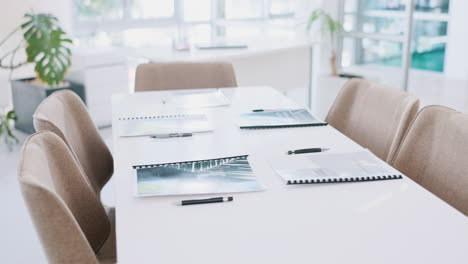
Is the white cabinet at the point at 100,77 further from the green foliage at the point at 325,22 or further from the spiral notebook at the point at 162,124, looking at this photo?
the spiral notebook at the point at 162,124

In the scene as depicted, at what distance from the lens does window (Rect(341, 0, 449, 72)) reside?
5.62 m

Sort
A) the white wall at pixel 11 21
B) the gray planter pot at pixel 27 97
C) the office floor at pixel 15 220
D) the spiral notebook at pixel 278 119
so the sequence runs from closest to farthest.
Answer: the spiral notebook at pixel 278 119
the office floor at pixel 15 220
the gray planter pot at pixel 27 97
the white wall at pixel 11 21

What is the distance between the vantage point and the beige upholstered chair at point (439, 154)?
175 cm

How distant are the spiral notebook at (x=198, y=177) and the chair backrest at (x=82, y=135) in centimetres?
49

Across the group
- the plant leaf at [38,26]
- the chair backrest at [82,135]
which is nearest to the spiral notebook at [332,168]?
the chair backrest at [82,135]

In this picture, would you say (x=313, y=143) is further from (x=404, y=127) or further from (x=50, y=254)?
(x=50, y=254)

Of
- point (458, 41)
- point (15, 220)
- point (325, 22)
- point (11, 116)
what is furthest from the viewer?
point (458, 41)

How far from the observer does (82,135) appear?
226cm

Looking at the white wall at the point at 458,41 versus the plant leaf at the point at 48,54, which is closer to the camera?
the plant leaf at the point at 48,54

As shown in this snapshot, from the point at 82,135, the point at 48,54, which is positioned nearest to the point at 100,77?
the point at 48,54

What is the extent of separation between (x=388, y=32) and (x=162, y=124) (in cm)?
402

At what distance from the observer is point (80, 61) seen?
191 inches

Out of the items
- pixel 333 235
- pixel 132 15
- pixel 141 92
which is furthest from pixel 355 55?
pixel 333 235

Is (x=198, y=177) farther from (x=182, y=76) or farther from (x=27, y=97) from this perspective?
(x=27, y=97)
